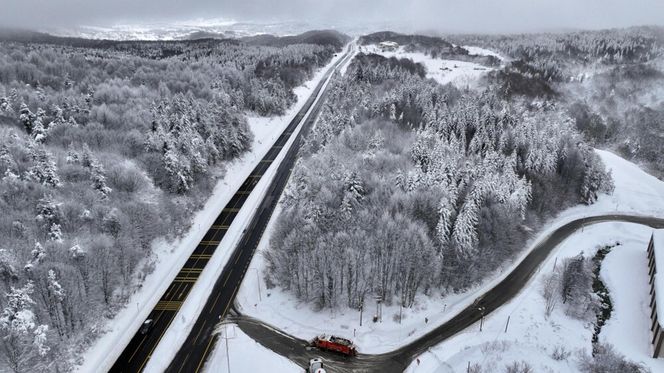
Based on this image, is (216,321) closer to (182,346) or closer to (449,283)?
(182,346)

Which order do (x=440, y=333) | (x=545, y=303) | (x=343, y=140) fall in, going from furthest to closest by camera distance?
(x=343, y=140) < (x=545, y=303) < (x=440, y=333)

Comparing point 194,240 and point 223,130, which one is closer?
point 194,240

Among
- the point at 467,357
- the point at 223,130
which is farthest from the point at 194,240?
the point at 467,357

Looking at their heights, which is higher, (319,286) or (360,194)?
(360,194)

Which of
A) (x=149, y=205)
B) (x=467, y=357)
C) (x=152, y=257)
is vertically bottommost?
(x=467, y=357)

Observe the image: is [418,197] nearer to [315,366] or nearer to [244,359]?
[315,366]

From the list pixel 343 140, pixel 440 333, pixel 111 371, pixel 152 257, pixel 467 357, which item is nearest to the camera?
pixel 111 371

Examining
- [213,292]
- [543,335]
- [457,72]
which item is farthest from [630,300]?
[457,72]
